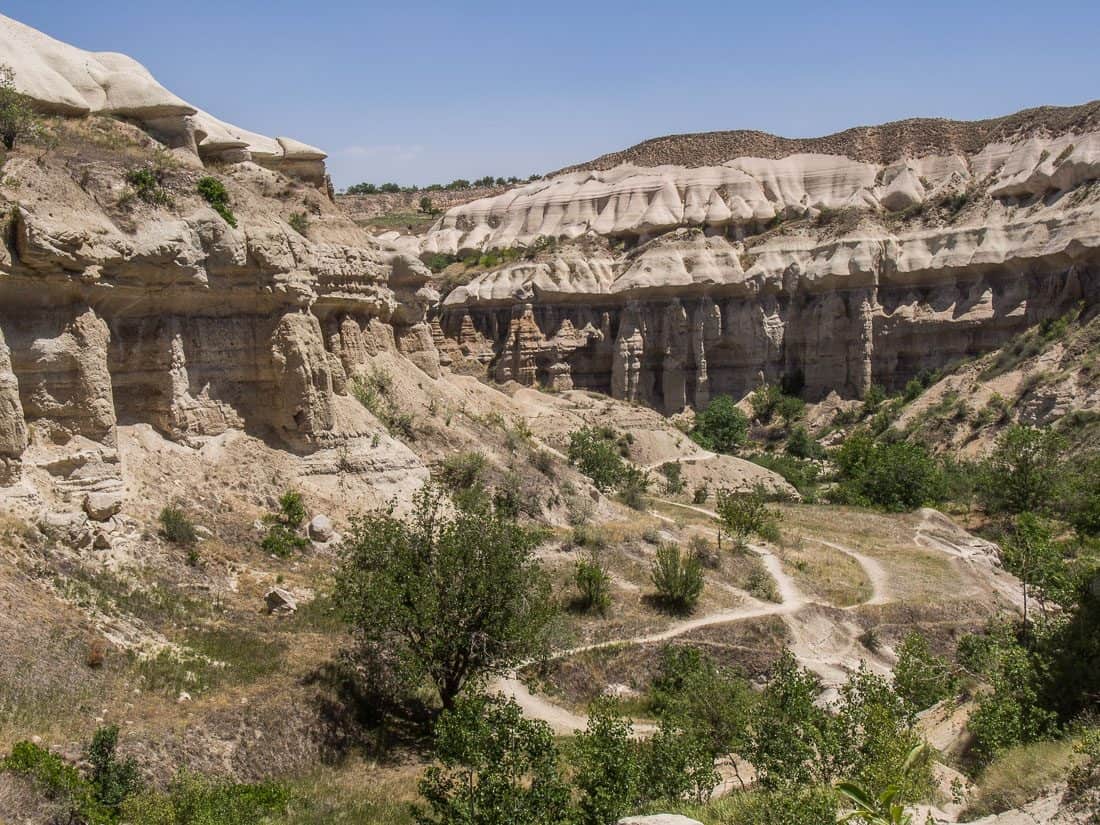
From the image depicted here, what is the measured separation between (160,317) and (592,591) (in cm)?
1202

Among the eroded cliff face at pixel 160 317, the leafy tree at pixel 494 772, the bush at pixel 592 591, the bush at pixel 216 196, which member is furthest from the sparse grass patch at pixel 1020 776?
the bush at pixel 216 196

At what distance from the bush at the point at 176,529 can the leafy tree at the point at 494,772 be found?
9005mm

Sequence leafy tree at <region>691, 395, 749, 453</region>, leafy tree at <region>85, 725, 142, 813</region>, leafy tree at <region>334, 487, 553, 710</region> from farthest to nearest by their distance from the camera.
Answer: leafy tree at <region>691, 395, 749, 453</region>
leafy tree at <region>334, 487, 553, 710</region>
leafy tree at <region>85, 725, 142, 813</region>

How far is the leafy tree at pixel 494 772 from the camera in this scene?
12500 millimetres

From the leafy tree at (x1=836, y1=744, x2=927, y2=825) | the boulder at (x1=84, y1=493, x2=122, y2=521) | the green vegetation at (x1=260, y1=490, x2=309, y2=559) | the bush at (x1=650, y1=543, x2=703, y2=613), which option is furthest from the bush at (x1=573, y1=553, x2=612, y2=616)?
the leafy tree at (x1=836, y1=744, x2=927, y2=825)

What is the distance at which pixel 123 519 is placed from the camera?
20.5 metres

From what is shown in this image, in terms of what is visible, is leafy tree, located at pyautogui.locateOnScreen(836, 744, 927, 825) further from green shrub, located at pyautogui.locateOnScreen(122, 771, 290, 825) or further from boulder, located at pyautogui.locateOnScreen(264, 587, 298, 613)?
boulder, located at pyautogui.locateOnScreen(264, 587, 298, 613)

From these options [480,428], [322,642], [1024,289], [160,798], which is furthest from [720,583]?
[1024,289]

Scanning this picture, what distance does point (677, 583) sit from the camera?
26.2m

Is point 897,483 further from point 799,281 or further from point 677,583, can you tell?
point 799,281

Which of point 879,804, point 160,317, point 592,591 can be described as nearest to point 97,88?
point 160,317

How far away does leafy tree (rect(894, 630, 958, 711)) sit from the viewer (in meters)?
18.0

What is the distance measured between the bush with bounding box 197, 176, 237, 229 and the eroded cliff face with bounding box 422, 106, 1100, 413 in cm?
3828

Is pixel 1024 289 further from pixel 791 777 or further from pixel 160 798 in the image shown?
pixel 160 798
